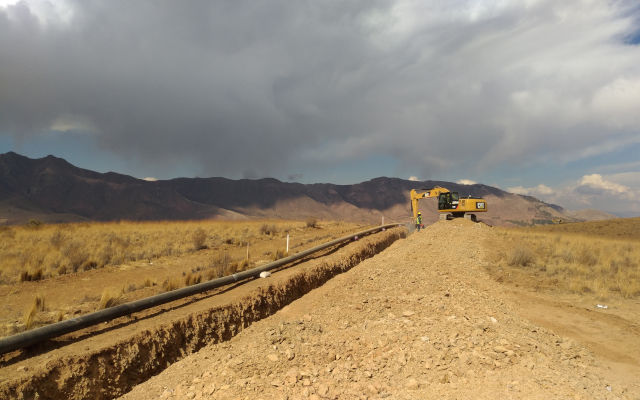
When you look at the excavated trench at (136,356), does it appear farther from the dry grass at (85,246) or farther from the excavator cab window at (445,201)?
the excavator cab window at (445,201)

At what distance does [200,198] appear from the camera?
407 ft

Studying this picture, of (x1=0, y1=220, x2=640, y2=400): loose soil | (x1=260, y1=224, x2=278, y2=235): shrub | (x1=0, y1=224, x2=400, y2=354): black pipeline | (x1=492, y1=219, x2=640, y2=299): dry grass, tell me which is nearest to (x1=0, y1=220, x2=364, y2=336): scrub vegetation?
(x1=0, y1=224, x2=400, y2=354): black pipeline

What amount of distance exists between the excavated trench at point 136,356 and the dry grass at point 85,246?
13.6 ft

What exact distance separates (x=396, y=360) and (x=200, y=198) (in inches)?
4998

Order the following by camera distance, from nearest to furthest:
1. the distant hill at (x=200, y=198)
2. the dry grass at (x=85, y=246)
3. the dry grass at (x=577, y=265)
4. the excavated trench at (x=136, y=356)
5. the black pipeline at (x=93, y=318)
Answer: the excavated trench at (x=136, y=356) → the black pipeline at (x=93, y=318) → the dry grass at (x=577, y=265) → the dry grass at (x=85, y=246) → the distant hill at (x=200, y=198)

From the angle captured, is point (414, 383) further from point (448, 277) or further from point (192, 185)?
point (192, 185)

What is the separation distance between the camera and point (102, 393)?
17.6ft

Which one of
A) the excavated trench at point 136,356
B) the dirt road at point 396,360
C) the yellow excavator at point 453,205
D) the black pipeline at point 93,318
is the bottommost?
the excavated trench at point 136,356

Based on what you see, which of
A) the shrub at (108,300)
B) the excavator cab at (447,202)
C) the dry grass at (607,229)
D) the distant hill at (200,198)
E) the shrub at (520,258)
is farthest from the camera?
the distant hill at (200,198)

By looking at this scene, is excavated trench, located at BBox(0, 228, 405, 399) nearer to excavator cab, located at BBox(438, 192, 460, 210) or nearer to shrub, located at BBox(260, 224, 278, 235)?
shrub, located at BBox(260, 224, 278, 235)

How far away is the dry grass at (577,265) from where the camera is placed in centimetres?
1220

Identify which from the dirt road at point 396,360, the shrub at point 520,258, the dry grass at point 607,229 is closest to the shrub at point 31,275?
the dirt road at point 396,360

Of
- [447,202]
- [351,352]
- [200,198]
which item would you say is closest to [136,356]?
[351,352]

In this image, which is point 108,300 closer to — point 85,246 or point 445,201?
point 85,246
